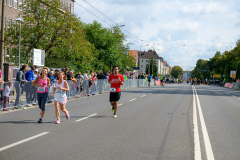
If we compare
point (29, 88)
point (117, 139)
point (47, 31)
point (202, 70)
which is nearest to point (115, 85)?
point (117, 139)

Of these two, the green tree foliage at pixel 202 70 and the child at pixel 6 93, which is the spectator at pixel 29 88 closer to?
the child at pixel 6 93

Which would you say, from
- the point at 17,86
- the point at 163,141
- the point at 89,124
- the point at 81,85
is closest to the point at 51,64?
the point at 81,85

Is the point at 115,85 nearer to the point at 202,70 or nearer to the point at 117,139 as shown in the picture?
the point at 117,139

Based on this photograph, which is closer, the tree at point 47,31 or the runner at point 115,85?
the runner at point 115,85

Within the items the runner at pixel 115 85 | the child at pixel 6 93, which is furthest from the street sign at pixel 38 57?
the runner at pixel 115 85

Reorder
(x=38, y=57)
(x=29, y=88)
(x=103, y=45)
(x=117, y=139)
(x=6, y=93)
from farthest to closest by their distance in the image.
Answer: (x=103, y=45) → (x=38, y=57) → (x=29, y=88) → (x=6, y=93) → (x=117, y=139)

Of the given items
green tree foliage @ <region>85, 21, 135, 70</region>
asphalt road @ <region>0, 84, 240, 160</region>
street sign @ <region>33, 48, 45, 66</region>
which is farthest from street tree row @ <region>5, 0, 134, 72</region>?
asphalt road @ <region>0, 84, 240, 160</region>

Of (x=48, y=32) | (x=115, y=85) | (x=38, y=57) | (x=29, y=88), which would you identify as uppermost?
(x=48, y=32)

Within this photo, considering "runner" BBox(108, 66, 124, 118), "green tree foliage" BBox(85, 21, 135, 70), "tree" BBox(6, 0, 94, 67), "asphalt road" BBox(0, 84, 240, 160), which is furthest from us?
"green tree foliage" BBox(85, 21, 135, 70)

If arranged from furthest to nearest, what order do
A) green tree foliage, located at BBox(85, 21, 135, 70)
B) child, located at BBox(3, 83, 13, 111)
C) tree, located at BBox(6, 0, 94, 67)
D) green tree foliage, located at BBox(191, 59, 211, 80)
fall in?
green tree foliage, located at BBox(191, 59, 211, 80)
green tree foliage, located at BBox(85, 21, 135, 70)
tree, located at BBox(6, 0, 94, 67)
child, located at BBox(3, 83, 13, 111)

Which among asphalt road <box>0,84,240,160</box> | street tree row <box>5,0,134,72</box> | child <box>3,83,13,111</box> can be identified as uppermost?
street tree row <box>5,0,134,72</box>

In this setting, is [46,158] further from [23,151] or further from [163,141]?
[163,141]

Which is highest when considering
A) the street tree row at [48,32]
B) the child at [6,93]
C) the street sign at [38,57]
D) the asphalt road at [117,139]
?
the street tree row at [48,32]

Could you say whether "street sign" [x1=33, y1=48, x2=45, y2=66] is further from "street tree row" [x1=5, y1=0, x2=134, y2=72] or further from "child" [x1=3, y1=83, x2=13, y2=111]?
"child" [x1=3, y1=83, x2=13, y2=111]
